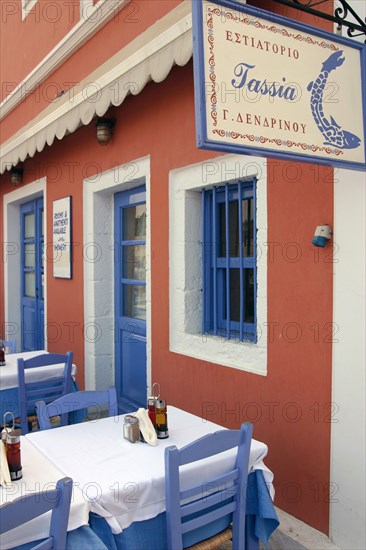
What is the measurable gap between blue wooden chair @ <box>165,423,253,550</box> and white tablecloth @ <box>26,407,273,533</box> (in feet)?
0.26

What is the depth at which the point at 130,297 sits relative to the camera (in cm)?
588

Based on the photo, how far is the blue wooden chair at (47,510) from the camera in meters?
1.65

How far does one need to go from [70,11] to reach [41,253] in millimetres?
3747

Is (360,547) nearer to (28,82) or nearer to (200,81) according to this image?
(200,81)

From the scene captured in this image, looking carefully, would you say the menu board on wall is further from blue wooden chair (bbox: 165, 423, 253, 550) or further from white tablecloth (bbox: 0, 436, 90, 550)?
blue wooden chair (bbox: 165, 423, 253, 550)

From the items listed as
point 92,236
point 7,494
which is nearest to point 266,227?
point 7,494

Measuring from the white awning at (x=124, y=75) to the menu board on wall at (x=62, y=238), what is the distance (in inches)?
38.6

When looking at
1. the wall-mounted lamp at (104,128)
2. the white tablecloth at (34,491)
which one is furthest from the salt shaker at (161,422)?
the wall-mounted lamp at (104,128)

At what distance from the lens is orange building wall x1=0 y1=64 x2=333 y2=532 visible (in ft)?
10.6

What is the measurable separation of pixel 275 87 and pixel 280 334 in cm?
182

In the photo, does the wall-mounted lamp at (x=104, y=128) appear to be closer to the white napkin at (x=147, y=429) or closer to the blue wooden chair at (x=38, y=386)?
the blue wooden chair at (x=38, y=386)

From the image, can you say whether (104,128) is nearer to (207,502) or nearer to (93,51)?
(93,51)

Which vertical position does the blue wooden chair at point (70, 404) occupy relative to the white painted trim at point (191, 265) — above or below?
below

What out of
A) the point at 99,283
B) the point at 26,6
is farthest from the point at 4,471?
the point at 26,6
